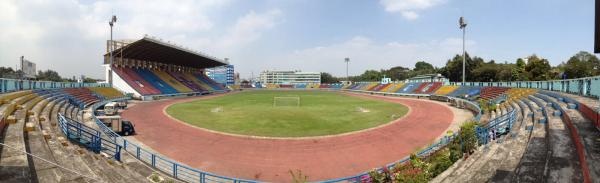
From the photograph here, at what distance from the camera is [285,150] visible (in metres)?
16.8

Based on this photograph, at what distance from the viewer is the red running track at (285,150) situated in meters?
13.8

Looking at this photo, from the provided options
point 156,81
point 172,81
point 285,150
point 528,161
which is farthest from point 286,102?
point 528,161

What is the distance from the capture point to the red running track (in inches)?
542

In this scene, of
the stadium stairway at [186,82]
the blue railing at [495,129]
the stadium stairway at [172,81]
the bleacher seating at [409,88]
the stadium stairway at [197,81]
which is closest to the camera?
the blue railing at [495,129]

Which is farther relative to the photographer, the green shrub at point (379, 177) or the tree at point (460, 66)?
the tree at point (460, 66)

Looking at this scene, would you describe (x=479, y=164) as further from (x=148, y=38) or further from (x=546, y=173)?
(x=148, y=38)

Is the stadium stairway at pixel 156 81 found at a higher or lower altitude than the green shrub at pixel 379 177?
higher

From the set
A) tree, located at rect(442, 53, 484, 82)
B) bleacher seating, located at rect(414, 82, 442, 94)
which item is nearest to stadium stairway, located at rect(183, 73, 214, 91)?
bleacher seating, located at rect(414, 82, 442, 94)

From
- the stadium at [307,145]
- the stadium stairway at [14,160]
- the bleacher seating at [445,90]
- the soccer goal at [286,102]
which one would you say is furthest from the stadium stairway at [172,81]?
the stadium stairway at [14,160]

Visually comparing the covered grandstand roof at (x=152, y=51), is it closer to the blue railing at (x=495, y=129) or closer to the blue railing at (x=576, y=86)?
the blue railing at (x=495, y=129)

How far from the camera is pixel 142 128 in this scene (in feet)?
76.3

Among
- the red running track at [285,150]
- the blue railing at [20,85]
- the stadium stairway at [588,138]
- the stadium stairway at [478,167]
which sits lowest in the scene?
the red running track at [285,150]

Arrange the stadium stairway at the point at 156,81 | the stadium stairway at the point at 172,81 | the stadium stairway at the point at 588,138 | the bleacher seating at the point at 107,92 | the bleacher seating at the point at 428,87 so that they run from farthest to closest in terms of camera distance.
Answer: the stadium stairway at the point at 172,81
the stadium stairway at the point at 156,81
the bleacher seating at the point at 428,87
the bleacher seating at the point at 107,92
the stadium stairway at the point at 588,138

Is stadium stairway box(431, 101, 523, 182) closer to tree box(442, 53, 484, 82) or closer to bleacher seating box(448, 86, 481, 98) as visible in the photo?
bleacher seating box(448, 86, 481, 98)
